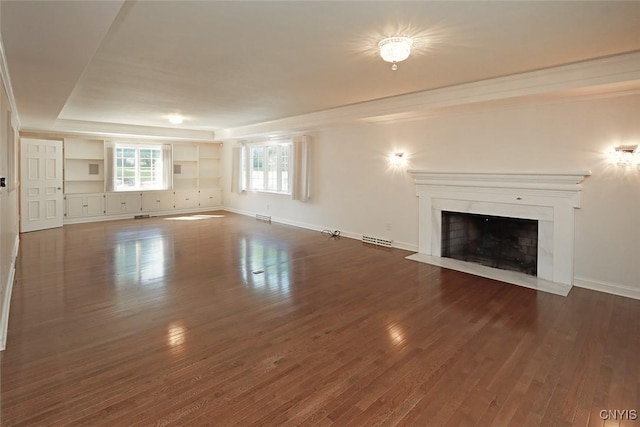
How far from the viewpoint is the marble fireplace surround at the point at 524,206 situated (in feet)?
14.3

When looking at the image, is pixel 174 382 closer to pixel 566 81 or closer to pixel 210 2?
pixel 210 2

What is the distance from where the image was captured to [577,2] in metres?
2.53

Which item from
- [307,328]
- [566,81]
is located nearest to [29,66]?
[307,328]

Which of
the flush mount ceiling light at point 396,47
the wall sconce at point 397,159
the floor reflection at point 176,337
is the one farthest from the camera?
the wall sconce at point 397,159

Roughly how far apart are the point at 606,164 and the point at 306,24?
3789 millimetres

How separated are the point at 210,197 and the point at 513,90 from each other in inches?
369

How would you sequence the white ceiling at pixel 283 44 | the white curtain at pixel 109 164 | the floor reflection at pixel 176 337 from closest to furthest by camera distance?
the white ceiling at pixel 283 44
the floor reflection at pixel 176 337
the white curtain at pixel 109 164

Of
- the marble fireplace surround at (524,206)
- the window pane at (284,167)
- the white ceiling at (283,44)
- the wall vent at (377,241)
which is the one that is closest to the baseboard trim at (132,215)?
the window pane at (284,167)

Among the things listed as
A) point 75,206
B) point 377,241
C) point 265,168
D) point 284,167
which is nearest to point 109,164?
point 75,206

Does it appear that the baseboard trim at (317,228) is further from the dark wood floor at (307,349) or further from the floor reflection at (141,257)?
the floor reflection at (141,257)

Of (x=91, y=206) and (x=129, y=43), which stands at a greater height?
(x=129, y=43)

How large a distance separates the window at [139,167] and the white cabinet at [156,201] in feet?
0.72

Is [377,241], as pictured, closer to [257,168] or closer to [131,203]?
[257,168]

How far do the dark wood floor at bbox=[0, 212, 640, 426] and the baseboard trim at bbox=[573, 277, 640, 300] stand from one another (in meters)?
0.23
